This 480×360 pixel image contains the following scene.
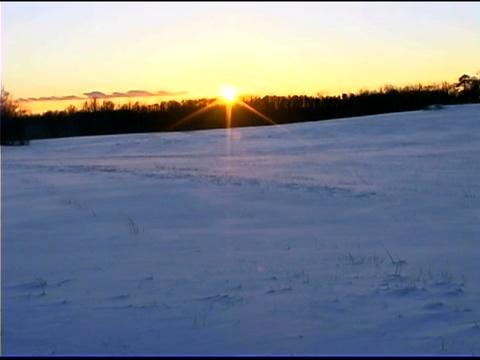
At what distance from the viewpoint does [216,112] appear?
61688 millimetres

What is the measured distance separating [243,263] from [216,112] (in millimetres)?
53489

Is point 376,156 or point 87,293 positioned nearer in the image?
point 87,293

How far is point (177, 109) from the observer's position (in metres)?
64.4

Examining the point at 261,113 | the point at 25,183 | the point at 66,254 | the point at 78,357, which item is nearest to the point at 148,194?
the point at 25,183

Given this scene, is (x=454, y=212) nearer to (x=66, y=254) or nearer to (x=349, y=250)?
(x=349, y=250)

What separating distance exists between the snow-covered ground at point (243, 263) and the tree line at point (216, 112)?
37239 millimetres

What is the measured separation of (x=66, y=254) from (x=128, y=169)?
44.2 feet

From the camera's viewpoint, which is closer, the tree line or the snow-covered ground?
the snow-covered ground

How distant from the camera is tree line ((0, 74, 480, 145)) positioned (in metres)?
55.9

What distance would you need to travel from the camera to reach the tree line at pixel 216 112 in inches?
2202

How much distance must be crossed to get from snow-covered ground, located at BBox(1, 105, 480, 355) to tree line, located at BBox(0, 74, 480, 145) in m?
37.2

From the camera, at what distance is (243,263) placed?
8.69m

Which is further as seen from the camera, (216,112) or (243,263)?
(216,112)

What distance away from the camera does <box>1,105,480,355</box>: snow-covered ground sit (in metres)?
5.98
